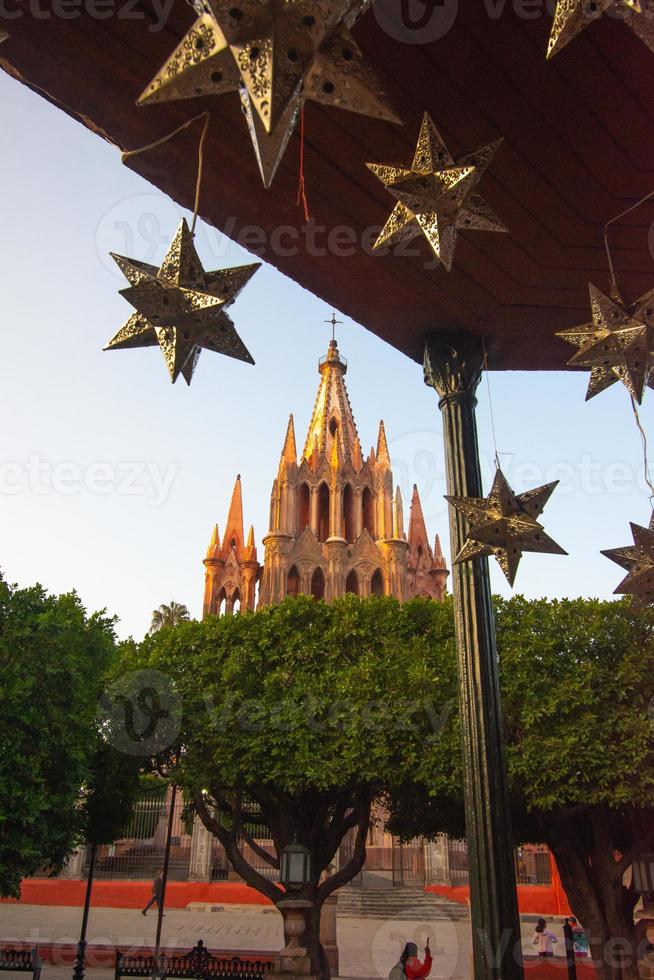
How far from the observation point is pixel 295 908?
48.2 ft

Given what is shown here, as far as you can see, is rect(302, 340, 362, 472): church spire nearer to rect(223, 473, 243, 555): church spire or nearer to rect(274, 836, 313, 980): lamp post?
rect(223, 473, 243, 555): church spire

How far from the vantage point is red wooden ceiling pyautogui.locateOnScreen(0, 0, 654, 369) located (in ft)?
13.6

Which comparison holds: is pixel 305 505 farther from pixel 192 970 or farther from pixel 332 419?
pixel 192 970

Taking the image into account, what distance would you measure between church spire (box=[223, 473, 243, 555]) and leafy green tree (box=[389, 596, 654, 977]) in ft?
106

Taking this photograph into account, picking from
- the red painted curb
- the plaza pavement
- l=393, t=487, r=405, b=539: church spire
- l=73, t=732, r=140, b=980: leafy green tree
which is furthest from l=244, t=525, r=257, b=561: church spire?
l=73, t=732, r=140, b=980: leafy green tree

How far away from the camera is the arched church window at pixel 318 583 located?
43.5 m

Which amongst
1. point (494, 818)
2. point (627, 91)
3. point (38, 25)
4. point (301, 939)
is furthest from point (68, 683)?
point (627, 91)

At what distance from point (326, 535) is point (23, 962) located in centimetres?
3259

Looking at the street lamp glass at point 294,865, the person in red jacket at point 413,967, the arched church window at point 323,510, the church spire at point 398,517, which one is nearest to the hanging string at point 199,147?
the person in red jacket at point 413,967

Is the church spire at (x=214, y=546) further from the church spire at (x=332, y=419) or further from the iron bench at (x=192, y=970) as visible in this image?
the iron bench at (x=192, y=970)

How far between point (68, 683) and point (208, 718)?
3.19 m

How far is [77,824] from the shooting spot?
14266 millimetres

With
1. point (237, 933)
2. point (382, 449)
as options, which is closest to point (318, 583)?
point (382, 449)

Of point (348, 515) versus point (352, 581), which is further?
point (348, 515)
